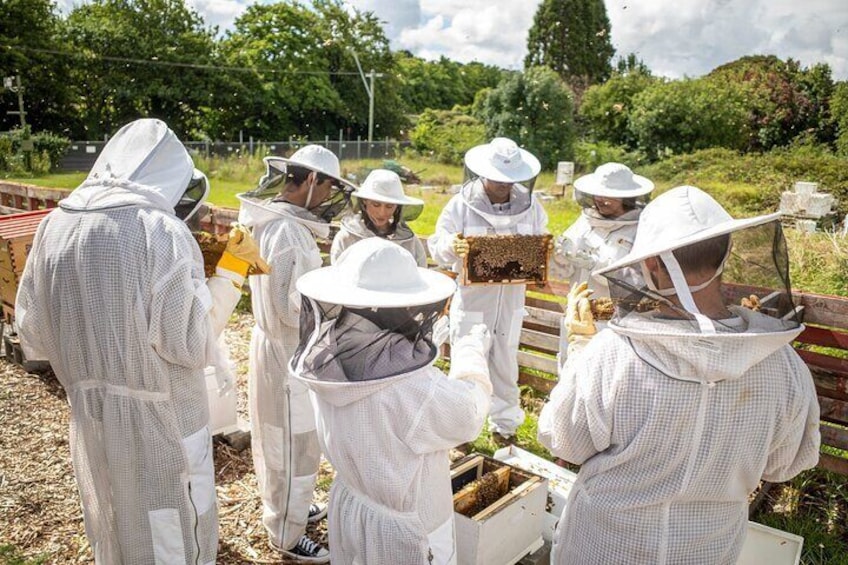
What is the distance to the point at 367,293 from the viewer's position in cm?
195

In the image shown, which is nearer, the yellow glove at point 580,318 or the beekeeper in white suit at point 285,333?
the yellow glove at point 580,318

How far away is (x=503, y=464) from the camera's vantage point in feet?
11.1

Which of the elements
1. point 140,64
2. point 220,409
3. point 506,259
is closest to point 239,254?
Answer: point 220,409

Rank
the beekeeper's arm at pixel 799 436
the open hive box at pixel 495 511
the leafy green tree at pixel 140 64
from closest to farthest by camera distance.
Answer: the beekeeper's arm at pixel 799 436
the open hive box at pixel 495 511
the leafy green tree at pixel 140 64

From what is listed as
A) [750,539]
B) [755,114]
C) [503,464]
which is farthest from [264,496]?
[755,114]

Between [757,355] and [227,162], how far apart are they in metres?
23.3

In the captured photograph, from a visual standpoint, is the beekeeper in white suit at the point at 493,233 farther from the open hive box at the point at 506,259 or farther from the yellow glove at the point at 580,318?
the yellow glove at the point at 580,318

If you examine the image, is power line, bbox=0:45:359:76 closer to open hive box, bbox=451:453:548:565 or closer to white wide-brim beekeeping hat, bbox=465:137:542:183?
white wide-brim beekeeping hat, bbox=465:137:542:183

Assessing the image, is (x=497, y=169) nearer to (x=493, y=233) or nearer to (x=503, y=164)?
(x=503, y=164)

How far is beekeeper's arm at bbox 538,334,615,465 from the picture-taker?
1916 millimetres

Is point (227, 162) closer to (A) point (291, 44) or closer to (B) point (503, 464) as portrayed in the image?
(A) point (291, 44)

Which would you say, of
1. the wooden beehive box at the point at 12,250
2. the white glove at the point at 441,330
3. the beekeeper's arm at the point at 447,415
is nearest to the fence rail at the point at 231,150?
the wooden beehive box at the point at 12,250

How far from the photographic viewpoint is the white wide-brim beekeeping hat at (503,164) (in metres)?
4.36

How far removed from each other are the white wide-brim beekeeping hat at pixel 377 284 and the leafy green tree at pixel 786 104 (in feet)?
87.3
